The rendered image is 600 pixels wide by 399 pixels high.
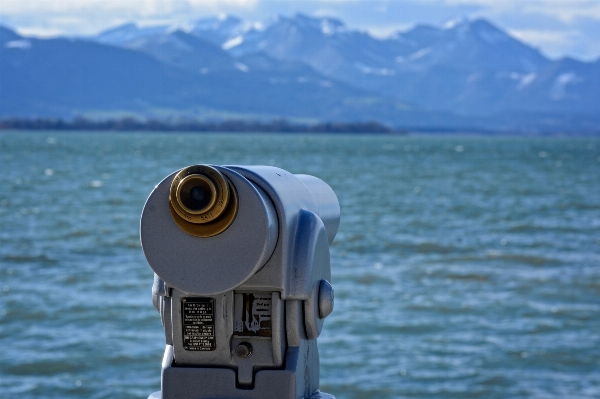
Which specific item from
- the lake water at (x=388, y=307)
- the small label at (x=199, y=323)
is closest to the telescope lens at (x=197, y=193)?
→ the small label at (x=199, y=323)

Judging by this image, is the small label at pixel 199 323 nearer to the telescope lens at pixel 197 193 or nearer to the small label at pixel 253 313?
the small label at pixel 253 313

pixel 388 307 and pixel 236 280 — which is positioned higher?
pixel 236 280

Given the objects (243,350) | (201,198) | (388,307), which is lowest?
(388,307)

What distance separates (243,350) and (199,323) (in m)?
0.10

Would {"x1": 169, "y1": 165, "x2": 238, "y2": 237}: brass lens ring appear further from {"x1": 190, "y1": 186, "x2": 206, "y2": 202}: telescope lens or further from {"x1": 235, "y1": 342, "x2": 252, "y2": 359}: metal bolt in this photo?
{"x1": 235, "y1": 342, "x2": 252, "y2": 359}: metal bolt

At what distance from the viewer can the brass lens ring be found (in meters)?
1.69

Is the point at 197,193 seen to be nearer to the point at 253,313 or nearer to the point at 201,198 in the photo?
the point at 201,198

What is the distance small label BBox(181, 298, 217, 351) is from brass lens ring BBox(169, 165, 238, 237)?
17 cm

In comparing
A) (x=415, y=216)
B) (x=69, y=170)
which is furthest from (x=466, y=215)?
(x=69, y=170)

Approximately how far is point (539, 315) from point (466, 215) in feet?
60.8

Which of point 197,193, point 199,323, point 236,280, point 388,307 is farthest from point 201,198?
point 388,307

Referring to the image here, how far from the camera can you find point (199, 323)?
1.84 m

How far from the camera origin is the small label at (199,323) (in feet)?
6.01

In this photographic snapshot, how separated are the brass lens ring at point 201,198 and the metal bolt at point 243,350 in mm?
254
